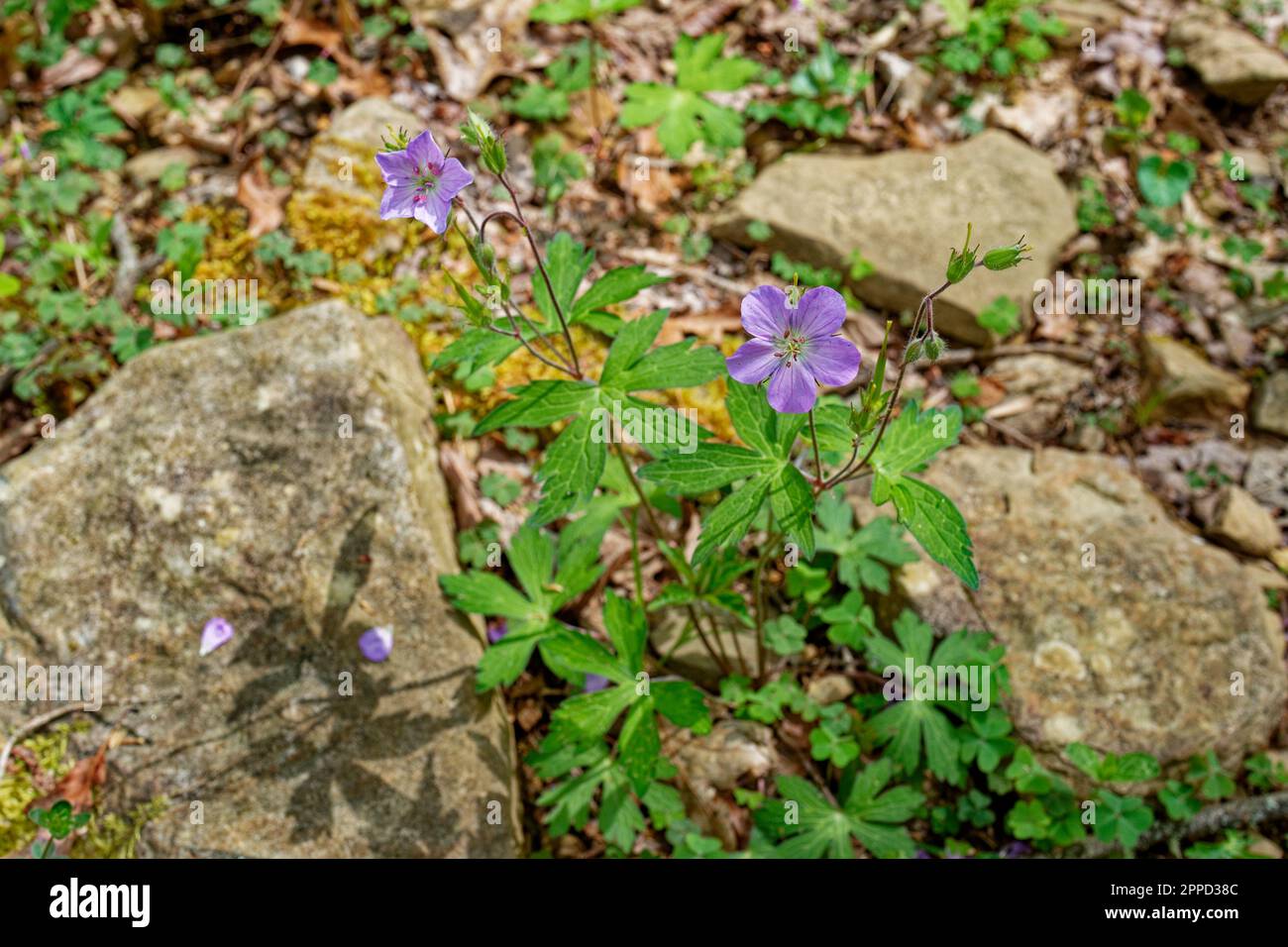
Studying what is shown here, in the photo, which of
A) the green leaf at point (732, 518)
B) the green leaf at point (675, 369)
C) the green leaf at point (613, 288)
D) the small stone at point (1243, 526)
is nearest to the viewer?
the green leaf at point (732, 518)

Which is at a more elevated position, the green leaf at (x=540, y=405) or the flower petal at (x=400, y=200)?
the flower petal at (x=400, y=200)

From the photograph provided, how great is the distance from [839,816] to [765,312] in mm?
1729

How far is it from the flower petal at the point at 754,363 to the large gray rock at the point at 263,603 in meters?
1.60

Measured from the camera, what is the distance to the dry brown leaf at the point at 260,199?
14.1 ft

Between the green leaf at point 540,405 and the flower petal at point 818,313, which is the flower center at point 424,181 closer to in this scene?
the green leaf at point 540,405

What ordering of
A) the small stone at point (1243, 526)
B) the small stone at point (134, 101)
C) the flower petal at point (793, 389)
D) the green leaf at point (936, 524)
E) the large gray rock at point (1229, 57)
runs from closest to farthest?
the flower petal at point (793, 389) → the green leaf at point (936, 524) → the small stone at point (1243, 526) → the small stone at point (134, 101) → the large gray rock at point (1229, 57)

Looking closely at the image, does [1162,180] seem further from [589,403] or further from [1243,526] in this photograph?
[589,403]

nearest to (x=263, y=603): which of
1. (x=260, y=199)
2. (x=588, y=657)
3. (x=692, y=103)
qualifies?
(x=588, y=657)

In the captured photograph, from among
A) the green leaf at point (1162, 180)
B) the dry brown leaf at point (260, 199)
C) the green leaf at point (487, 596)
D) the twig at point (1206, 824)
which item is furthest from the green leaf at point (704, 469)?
the green leaf at point (1162, 180)

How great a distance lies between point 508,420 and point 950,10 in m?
4.11

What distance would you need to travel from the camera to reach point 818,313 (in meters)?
1.94

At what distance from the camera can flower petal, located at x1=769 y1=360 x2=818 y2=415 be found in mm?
1962

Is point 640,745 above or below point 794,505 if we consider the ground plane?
below

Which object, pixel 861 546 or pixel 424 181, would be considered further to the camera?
pixel 861 546
